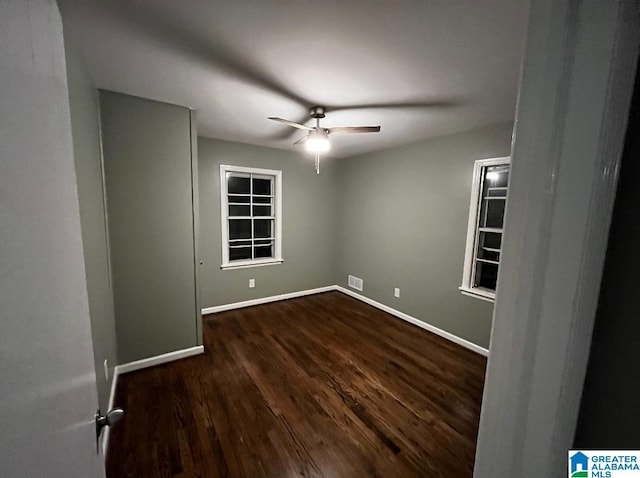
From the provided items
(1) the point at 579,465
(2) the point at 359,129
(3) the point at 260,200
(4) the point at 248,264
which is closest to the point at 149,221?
(4) the point at 248,264

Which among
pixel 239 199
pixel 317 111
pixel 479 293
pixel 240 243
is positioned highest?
pixel 317 111

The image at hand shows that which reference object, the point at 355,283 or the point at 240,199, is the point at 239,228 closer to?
the point at 240,199

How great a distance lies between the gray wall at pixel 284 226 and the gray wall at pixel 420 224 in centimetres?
44

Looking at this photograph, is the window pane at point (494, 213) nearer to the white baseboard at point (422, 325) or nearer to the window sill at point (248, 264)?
the white baseboard at point (422, 325)

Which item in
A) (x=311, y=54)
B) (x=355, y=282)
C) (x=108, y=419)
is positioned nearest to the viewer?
(x=108, y=419)

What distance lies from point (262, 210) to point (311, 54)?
272cm

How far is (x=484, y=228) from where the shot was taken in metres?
2.80

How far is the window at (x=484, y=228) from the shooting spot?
2699mm

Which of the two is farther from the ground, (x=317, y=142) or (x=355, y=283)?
(x=317, y=142)

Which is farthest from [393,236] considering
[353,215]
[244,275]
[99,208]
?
[99,208]

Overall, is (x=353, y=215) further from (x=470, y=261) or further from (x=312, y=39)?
(x=312, y=39)

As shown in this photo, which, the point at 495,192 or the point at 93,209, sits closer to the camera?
the point at 93,209

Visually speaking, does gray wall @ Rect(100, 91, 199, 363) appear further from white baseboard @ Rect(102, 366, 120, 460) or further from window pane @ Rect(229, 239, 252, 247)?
window pane @ Rect(229, 239, 252, 247)

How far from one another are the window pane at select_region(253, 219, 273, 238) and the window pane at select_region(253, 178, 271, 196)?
43 centimetres
